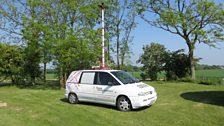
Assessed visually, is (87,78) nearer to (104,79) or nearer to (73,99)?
(104,79)

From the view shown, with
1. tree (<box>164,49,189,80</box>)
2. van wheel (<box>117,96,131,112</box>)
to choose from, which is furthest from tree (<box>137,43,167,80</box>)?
van wheel (<box>117,96,131,112</box>)

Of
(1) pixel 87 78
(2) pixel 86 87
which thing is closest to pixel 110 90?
(2) pixel 86 87

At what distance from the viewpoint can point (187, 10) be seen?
22906 mm

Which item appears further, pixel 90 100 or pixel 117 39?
pixel 117 39

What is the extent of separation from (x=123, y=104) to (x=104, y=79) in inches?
56.8

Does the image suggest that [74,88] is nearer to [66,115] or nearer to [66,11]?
[66,115]

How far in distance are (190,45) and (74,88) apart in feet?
52.8

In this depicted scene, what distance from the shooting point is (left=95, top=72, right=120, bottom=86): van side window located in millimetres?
9784

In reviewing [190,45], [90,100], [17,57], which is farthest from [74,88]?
[190,45]

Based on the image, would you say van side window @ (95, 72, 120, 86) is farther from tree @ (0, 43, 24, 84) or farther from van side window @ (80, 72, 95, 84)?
tree @ (0, 43, 24, 84)

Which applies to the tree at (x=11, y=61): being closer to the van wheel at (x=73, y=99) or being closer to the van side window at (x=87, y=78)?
the van wheel at (x=73, y=99)

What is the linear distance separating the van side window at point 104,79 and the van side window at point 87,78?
0.91 feet

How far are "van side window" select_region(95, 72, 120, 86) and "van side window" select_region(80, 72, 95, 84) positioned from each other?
0.28 m

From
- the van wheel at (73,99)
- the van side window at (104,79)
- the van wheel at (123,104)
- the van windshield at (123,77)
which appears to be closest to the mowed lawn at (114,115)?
the van wheel at (123,104)
